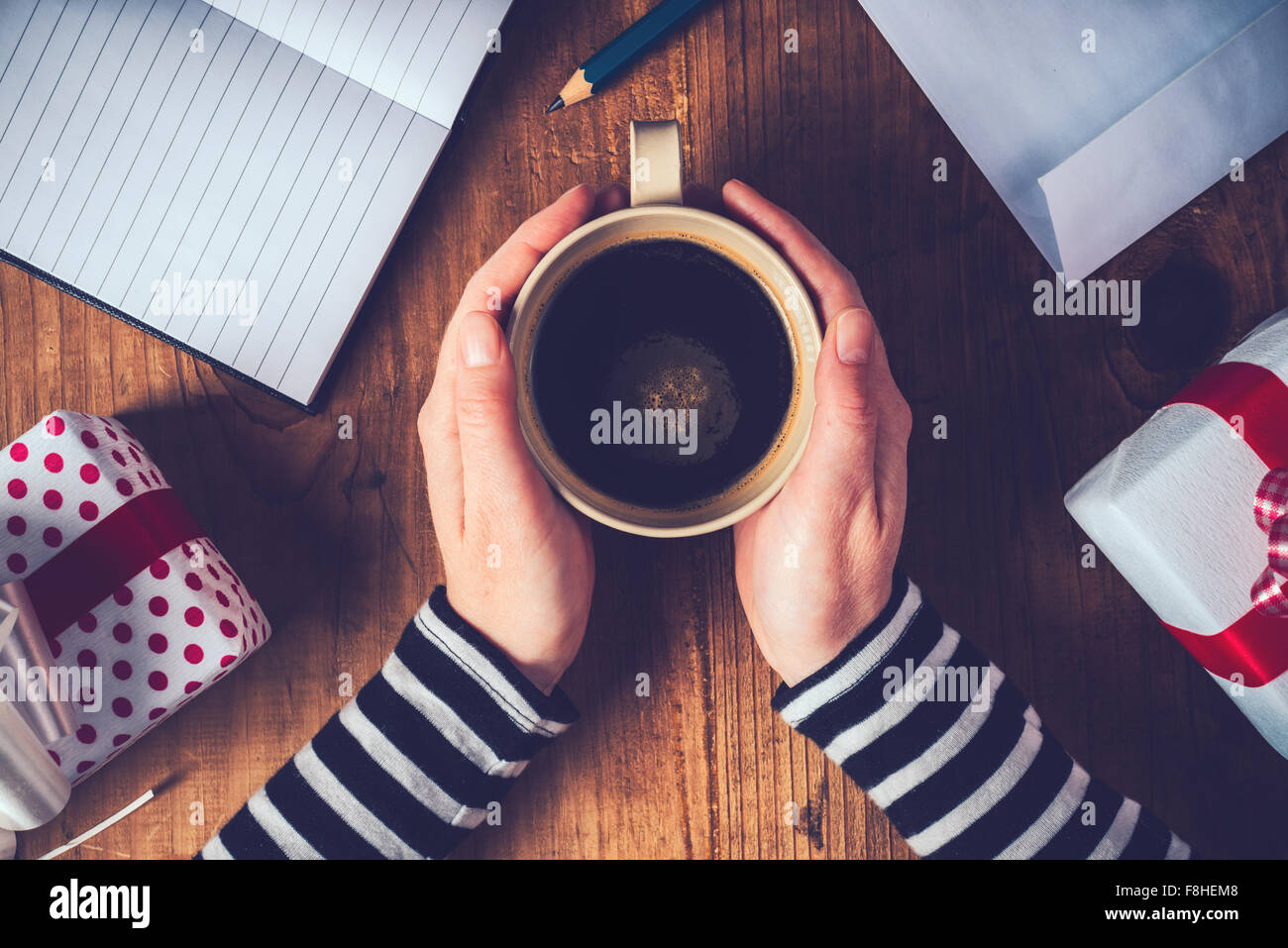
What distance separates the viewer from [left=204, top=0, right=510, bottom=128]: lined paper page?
72 cm

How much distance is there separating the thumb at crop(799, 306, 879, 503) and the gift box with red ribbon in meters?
0.23

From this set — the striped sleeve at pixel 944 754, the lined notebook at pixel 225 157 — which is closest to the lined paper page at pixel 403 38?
the lined notebook at pixel 225 157

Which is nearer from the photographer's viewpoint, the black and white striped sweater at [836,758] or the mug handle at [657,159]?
the mug handle at [657,159]

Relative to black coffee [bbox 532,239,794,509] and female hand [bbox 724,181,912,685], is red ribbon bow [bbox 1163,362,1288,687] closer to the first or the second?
female hand [bbox 724,181,912,685]

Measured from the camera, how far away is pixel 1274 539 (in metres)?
0.62

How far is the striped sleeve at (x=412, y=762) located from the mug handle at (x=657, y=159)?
37 centimetres

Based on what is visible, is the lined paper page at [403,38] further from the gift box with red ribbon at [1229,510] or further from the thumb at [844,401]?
the gift box with red ribbon at [1229,510]

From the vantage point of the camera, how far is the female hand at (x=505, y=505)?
61 cm

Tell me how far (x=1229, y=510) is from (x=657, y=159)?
0.51 metres

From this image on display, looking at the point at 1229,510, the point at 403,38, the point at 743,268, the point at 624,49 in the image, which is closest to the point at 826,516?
the point at 743,268

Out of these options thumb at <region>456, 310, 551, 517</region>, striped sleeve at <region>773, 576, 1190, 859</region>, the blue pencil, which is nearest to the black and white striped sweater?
striped sleeve at <region>773, 576, 1190, 859</region>

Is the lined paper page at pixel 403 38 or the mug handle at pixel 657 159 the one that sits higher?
the lined paper page at pixel 403 38

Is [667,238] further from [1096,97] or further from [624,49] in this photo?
[1096,97]
